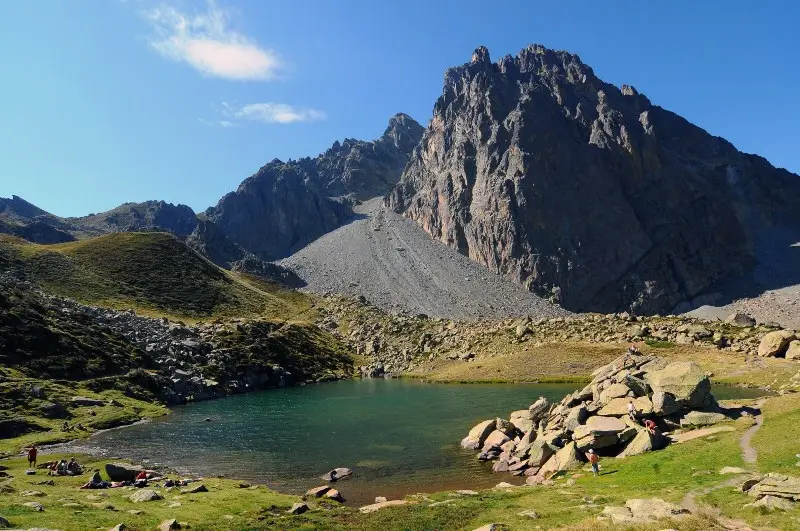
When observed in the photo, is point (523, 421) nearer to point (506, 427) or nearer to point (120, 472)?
point (506, 427)

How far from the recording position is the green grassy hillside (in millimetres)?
127000

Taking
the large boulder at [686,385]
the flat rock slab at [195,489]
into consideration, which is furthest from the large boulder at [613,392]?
the flat rock slab at [195,489]

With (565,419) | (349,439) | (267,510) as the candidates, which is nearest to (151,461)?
(349,439)

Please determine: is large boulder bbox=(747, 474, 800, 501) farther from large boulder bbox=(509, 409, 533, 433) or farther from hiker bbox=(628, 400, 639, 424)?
large boulder bbox=(509, 409, 533, 433)

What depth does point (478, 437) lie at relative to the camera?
146 ft

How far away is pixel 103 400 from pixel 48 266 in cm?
8600

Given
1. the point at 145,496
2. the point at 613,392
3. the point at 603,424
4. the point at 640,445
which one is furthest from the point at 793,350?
the point at 145,496

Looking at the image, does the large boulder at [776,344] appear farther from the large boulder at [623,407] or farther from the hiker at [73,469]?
the hiker at [73,469]

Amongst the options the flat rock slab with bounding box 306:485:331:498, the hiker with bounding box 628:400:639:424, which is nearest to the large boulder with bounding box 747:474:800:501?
the hiker with bounding box 628:400:639:424

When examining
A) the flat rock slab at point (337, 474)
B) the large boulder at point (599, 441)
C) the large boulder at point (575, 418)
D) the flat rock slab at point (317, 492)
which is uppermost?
the large boulder at point (575, 418)

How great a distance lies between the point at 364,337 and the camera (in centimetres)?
14588

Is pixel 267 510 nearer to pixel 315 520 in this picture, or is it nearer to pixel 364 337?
pixel 315 520

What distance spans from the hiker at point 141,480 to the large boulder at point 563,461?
26.8 meters

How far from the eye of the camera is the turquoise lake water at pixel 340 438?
36.7 m
